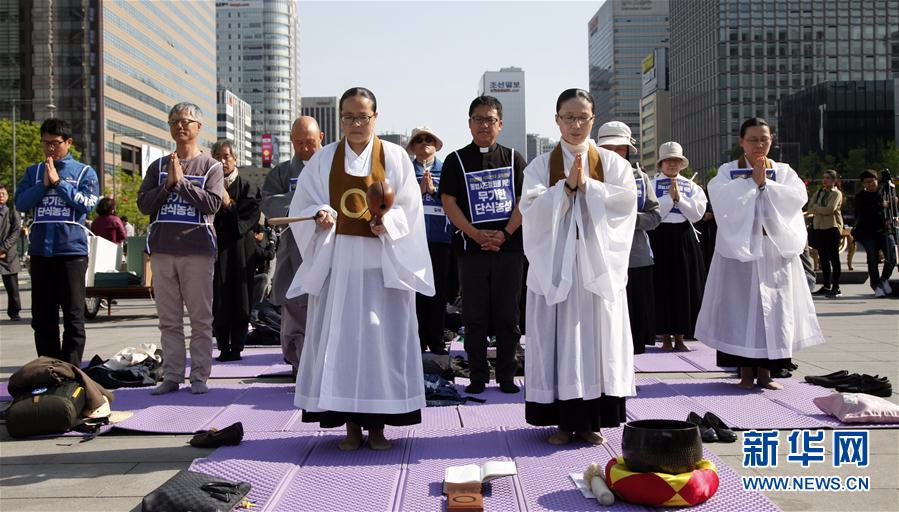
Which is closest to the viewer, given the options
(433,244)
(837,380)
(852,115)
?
(837,380)

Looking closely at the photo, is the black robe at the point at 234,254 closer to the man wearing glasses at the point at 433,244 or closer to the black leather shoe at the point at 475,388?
the man wearing glasses at the point at 433,244

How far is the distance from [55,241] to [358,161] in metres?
3.38

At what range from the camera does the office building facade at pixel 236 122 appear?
164 meters

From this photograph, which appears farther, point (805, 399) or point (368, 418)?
point (805, 399)

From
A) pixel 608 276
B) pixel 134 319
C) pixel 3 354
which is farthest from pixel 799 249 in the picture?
pixel 134 319

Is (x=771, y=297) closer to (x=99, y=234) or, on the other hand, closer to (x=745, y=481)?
(x=745, y=481)

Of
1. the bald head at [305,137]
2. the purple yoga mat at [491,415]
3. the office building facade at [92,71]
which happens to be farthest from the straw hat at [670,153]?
the office building facade at [92,71]

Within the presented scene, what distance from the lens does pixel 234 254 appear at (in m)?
9.11

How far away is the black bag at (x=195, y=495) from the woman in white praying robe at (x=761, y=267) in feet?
14.3

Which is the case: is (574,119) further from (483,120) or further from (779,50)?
(779,50)

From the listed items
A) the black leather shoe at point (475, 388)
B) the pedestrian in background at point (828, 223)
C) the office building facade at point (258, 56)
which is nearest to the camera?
the black leather shoe at point (475, 388)

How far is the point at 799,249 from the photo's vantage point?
6.95 m

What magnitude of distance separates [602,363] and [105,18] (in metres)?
→ 93.5

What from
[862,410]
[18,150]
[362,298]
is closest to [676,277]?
[862,410]
